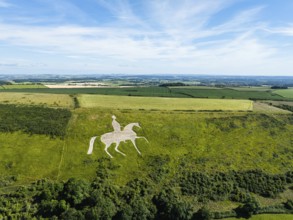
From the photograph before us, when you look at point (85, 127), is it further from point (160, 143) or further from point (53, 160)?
point (160, 143)

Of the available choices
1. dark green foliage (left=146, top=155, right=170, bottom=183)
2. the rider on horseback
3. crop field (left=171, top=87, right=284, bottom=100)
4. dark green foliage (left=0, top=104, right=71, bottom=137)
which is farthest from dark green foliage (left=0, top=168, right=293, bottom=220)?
crop field (left=171, top=87, right=284, bottom=100)

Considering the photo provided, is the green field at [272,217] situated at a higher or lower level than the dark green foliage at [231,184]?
lower

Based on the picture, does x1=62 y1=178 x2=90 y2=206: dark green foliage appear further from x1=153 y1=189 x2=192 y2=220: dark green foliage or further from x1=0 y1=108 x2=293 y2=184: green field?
x1=153 y1=189 x2=192 y2=220: dark green foliage

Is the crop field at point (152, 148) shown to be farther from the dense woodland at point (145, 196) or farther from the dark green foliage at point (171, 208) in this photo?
the dark green foliage at point (171, 208)

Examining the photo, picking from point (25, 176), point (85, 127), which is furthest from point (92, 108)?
point (25, 176)

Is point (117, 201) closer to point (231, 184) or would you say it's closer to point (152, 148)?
point (152, 148)

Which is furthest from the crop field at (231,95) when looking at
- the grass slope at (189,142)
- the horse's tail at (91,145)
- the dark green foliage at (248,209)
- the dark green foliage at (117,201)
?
the dark green foliage at (248,209)
